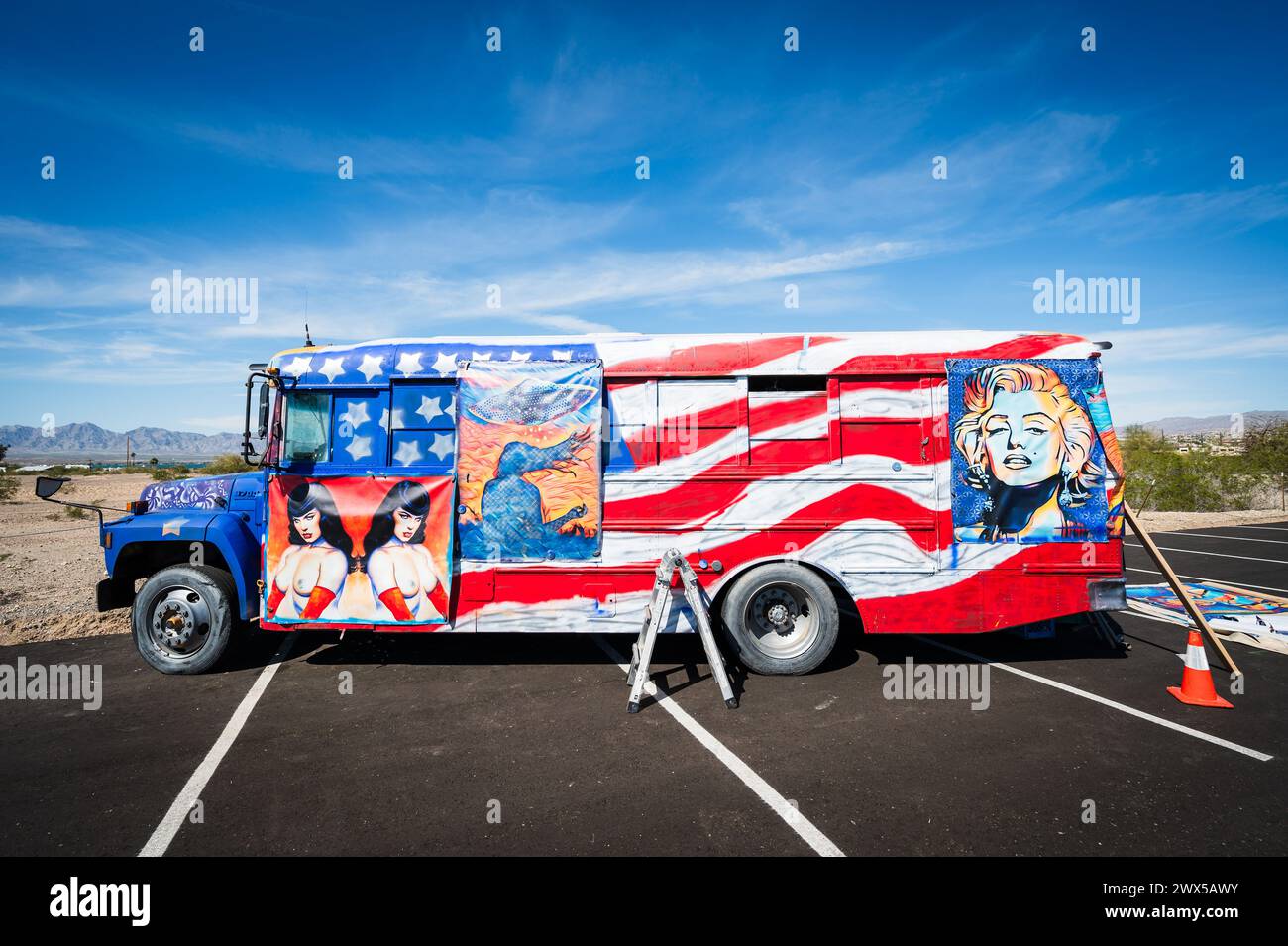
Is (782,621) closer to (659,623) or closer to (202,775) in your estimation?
(659,623)

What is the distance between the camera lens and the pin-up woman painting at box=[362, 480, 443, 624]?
18.8 feet

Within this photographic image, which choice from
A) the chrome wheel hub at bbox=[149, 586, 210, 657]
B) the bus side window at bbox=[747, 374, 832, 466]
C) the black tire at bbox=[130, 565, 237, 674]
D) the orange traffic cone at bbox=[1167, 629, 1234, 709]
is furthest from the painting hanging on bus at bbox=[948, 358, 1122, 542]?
the chrome wheel hub at bbox=[149, 586, 210, 657]

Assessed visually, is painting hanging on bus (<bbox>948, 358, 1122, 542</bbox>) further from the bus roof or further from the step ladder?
the step ladder

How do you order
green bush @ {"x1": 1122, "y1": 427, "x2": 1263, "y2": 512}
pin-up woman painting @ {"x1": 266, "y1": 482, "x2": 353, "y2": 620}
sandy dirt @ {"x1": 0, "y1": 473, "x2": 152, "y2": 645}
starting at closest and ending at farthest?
pin-up woman painting @ {"x1": 266, "y1": 482, "x2": 353, "y2": 620}
sandy dirt @ {"x1": 0, "y1": 473, "x2": 152, "y2": 645}
green bush @ {"x1": 1122, "y1": 427, "x2": 1263, "y2": 512}

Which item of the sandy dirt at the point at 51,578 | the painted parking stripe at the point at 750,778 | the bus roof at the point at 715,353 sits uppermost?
the bus roof at the point at 715,353

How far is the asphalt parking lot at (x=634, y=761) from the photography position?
3.43 m

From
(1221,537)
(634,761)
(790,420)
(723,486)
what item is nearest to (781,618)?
(723,486)

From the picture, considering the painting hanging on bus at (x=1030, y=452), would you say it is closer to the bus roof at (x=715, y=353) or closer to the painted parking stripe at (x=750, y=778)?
the bus roof at (x=715, y=353)

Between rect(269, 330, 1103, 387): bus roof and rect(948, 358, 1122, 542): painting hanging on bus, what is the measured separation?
0.22m

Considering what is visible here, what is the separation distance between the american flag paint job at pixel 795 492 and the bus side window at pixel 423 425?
194mm

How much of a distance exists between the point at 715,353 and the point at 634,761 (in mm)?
3583

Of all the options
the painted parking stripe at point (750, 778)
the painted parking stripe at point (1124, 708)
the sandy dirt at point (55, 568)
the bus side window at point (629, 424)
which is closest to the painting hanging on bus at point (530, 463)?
the bus side window at point (629, 424)
